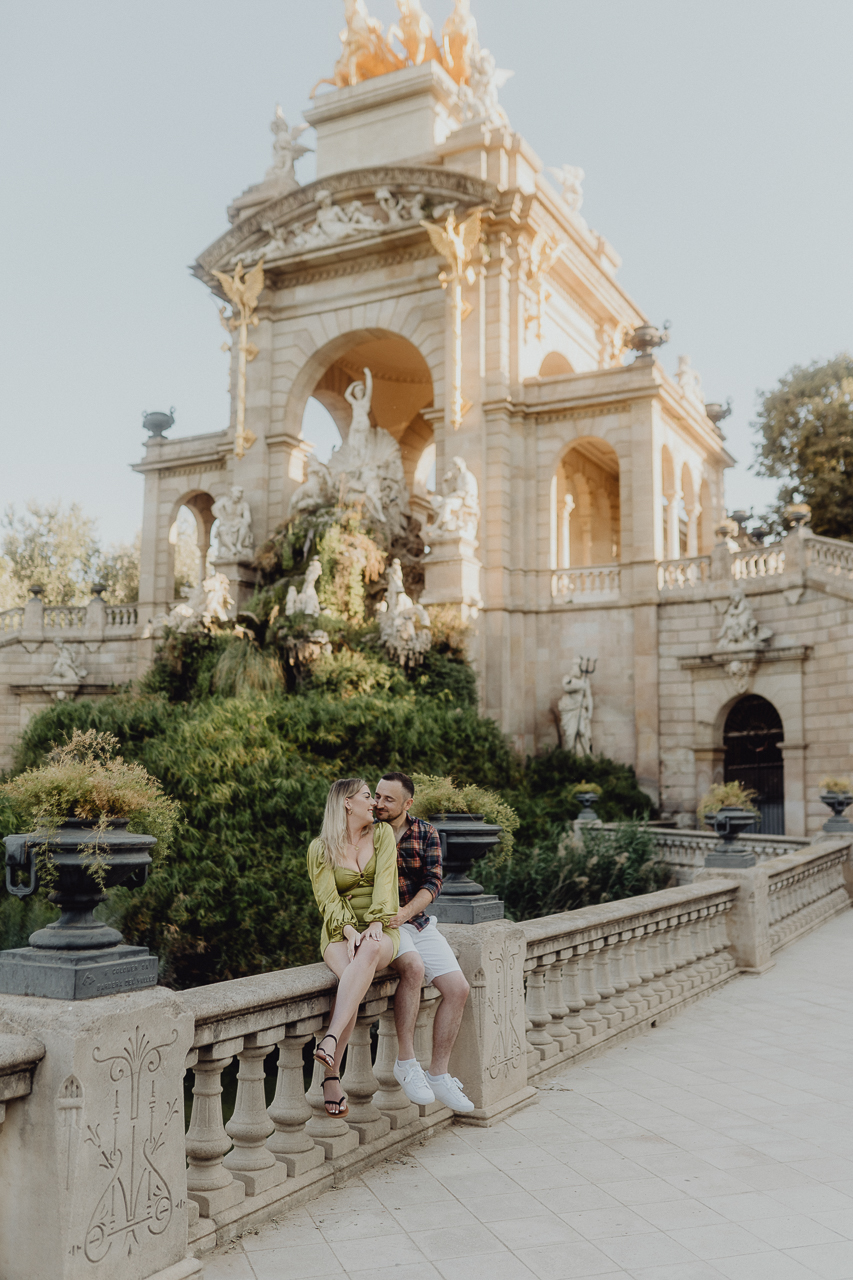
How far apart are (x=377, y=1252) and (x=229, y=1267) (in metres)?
0.56

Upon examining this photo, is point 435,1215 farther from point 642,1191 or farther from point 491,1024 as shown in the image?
point 491,1024

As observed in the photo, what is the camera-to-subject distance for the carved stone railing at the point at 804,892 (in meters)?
12.3

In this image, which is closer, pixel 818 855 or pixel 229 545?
pixel 818 855

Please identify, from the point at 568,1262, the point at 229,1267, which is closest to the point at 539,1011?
the point at 568,1262

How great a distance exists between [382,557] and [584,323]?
10393 mm

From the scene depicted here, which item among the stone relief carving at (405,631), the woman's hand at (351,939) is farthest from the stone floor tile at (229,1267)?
the stone relief carving at (405,631)

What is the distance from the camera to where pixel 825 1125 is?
19.7 feet

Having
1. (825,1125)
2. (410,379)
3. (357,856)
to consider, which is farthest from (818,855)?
(410,379)

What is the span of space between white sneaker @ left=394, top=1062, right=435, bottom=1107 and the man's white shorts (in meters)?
0.44

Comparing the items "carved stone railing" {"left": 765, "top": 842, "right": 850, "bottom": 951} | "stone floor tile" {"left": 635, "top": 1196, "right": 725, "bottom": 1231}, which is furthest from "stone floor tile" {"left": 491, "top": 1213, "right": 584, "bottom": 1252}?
"carved stone railing" {"left": 765, "top": 842, "right": 850, "bottom": 951}

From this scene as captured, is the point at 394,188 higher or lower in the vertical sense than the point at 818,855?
higher

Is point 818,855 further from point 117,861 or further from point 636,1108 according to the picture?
point 117,861

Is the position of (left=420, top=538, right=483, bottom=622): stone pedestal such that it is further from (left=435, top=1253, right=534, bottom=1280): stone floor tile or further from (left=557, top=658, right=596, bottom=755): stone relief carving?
(left=435, top=1253, right=534, bottom=1280): stone floor tile

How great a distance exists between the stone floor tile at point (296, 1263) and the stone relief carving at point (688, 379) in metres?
29.7
